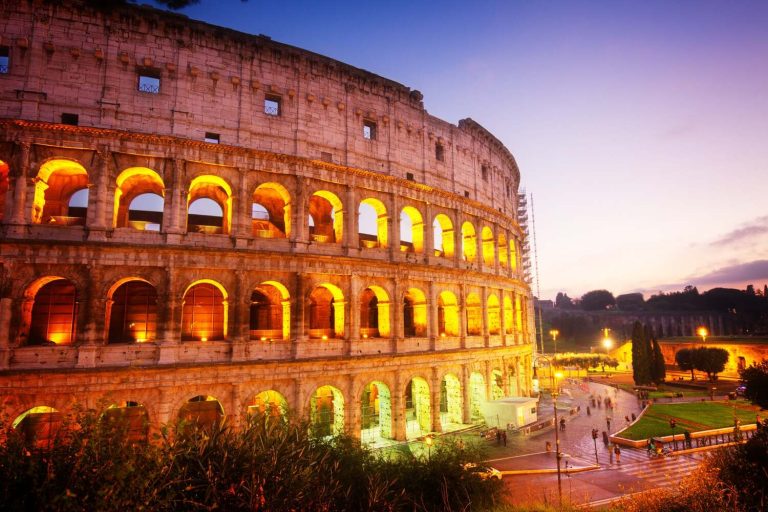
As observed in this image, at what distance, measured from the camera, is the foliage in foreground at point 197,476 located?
7.08 meters

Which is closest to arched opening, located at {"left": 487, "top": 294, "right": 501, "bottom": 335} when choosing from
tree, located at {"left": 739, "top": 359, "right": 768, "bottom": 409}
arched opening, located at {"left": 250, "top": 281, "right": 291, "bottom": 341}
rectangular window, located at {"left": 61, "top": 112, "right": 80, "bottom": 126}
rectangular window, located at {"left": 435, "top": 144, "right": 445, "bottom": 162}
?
rectangular window, located at {"left": 435, "top": 144, "right": 445, "bottom": 162}

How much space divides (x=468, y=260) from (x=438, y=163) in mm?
6436

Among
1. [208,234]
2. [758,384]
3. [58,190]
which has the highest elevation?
[58,190]

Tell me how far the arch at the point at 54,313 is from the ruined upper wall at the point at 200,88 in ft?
21.7

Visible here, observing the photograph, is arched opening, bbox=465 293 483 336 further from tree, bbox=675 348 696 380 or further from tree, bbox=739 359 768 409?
tree, bbox=675 348 696 380

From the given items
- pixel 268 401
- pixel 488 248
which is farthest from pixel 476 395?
pixel 268 401

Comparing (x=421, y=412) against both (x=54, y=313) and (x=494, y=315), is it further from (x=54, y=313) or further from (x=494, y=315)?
(x=54, y=313)

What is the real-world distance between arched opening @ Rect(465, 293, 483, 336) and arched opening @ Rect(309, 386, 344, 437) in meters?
9.80

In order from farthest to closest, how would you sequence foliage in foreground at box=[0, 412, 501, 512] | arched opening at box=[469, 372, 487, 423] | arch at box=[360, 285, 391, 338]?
1. arched opening at box=[469, 372, 487, 423]
2. arch at box=[360, 285, 391, 338]
3. foliage in foreground at box=[0, 412, 501, 512]

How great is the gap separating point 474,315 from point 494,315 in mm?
2117

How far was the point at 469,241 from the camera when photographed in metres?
28.5

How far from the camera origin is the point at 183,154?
18625 millimetres

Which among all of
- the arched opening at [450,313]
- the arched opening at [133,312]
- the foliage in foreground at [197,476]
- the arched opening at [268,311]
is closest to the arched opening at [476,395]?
the arched opening at [450,313]

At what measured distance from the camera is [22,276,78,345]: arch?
17281 millimetres
